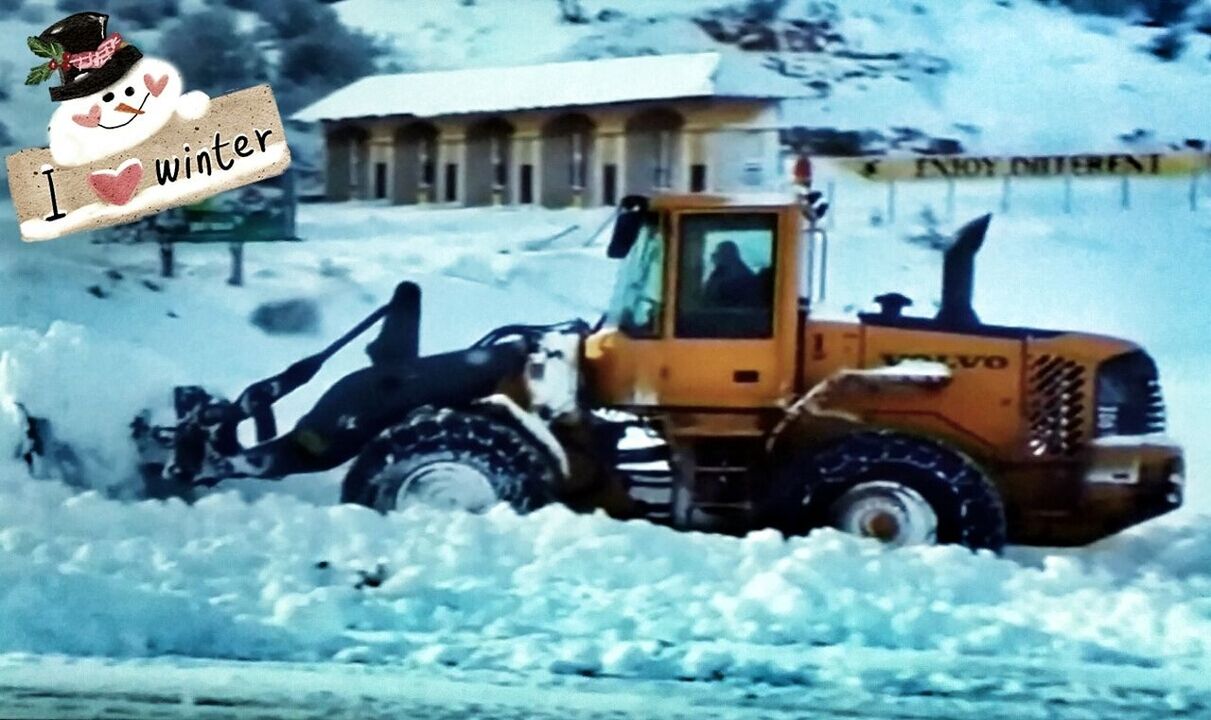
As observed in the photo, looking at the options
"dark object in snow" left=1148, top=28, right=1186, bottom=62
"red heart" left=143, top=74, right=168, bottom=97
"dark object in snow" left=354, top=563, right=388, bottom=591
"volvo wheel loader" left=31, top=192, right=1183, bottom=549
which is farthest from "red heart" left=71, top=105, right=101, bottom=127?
"dark object in snow" left=1148, top=28, right=1186, bottom=62

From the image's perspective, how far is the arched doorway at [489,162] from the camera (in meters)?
2.18

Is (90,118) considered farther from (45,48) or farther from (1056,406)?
(1056,406)

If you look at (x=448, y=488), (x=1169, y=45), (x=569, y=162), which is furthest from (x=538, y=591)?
(x=1169, y=45)

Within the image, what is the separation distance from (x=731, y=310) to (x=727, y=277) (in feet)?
0.18

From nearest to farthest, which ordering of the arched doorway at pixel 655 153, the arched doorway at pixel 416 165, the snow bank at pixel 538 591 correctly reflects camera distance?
the snow bank at pixel 538 591
the arched doorway at pixel 655 153
the arched doorway at pixel 416 165

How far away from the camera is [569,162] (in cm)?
215

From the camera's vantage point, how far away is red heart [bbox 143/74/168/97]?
2.21 meters

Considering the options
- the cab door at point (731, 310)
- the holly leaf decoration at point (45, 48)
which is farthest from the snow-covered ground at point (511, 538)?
the holly leaf decoration at point (45, 48)

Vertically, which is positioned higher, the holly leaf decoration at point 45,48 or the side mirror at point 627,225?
the holly leaf decoration at point 45,48

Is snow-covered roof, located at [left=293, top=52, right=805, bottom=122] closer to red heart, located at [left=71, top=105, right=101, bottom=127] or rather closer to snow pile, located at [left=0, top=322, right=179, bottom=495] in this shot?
red heart, located at [left=71, top=105, right=101, bottom=127]

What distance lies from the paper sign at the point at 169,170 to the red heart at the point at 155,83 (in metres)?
0.06

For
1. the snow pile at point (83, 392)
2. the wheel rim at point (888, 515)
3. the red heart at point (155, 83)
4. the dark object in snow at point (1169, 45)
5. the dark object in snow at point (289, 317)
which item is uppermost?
the dark object in snow at point (1169, 45)

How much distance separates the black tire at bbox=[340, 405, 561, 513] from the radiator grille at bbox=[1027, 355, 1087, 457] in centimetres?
80

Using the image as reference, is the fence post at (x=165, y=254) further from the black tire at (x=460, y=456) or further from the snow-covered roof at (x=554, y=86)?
the black tire at (x=460, y=456)
